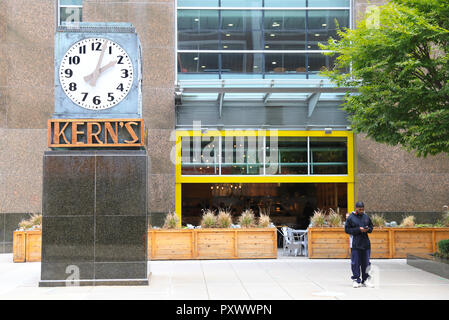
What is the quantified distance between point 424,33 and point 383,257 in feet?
23.2

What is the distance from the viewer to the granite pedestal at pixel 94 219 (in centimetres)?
1133

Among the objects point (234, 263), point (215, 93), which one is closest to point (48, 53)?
point (215, 93)

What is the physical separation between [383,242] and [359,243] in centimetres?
551

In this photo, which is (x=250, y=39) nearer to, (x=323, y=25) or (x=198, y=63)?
(x=198, y=63)

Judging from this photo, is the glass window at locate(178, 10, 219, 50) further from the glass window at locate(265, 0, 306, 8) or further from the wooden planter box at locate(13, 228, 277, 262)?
the wooden planter box at locate(13, 228, 277, 262)

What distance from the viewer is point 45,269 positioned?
444 inches

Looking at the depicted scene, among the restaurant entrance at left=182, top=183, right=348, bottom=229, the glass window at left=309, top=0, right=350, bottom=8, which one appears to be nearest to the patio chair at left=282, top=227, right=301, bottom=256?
the restaurant entrance at left=182, top=183, right=348, bottom=229

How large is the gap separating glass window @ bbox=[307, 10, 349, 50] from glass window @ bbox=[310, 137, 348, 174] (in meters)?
3.50

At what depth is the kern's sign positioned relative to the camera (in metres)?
11.6

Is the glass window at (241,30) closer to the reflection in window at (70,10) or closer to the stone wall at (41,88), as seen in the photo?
the stone wall at (41,88)

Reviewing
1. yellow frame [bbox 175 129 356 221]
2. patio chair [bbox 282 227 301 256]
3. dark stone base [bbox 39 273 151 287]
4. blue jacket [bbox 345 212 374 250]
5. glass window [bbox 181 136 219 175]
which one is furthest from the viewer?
glass window [bbox 181 136 219 175]

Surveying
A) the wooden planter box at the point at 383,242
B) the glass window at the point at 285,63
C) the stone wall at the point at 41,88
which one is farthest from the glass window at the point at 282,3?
the wooden planter box at the point at 383,242

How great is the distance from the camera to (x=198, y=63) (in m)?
20.0

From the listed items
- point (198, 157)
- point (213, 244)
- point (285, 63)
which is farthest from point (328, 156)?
point (213, 244)
